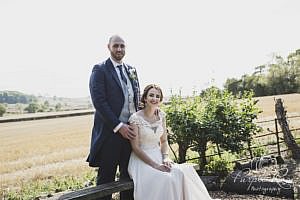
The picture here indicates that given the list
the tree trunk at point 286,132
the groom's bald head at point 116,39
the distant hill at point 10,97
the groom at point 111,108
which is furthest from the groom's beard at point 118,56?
the distant hill at point 10,97

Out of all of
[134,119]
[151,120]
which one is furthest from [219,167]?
[134,119]

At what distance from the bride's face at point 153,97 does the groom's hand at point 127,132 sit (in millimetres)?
447

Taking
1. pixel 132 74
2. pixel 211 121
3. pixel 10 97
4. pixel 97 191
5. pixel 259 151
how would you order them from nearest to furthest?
1. pixel 97 191
2. pixel 132 74
3. pixel 211 121
4. pixel 259 151
5. pixel 10 97

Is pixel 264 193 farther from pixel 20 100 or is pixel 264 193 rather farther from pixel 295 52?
pixel 20 100

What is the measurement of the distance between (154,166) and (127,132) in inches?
22.0

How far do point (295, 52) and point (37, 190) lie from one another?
53.8 meters

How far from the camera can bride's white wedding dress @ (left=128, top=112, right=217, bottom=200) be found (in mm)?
4180

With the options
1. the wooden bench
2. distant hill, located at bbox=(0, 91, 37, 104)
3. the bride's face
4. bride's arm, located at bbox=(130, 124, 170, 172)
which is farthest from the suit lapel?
distant hill, located at bbox=(0, 91, 37, 104)

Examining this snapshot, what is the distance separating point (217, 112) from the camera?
8055 mm

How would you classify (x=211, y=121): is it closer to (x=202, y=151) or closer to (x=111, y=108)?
(x=202, y=151)

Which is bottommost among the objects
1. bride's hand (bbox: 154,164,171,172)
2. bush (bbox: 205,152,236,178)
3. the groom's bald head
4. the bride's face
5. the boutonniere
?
bush (bbox: 205,152,236,178)

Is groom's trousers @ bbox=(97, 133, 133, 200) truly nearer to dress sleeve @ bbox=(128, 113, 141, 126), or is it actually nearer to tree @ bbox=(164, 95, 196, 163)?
dress sleeve @ bbox=(128, 113, 141, 126)

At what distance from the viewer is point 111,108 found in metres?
4.23

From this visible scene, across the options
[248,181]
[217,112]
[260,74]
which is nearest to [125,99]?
[248,181]
